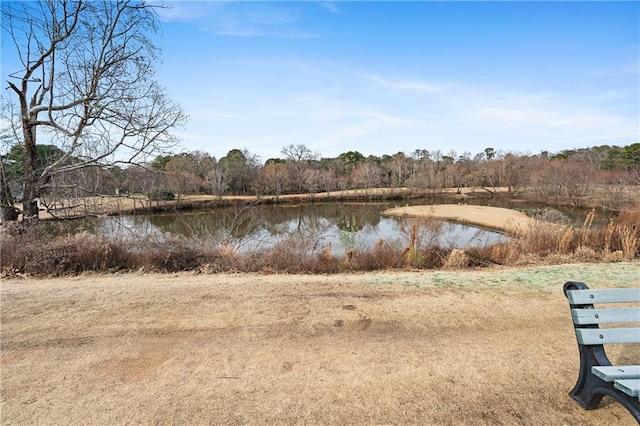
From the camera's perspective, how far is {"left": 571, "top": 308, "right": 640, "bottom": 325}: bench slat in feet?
7.93

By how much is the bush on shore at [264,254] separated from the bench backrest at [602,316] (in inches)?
215

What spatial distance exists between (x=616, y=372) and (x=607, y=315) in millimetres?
381

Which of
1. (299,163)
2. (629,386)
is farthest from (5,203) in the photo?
(299,163)

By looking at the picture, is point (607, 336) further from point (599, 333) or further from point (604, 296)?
point (604, 296)

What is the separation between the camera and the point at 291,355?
3.46 m

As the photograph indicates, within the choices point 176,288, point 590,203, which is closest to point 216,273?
point 176,288

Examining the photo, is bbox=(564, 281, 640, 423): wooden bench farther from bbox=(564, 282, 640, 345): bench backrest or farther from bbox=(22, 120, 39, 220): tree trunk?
bbox=(22, 120, 39, 220): tree trunk

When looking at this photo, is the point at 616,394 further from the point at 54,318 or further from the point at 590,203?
the point at 590,203

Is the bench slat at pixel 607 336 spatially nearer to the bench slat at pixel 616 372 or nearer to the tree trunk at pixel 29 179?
the bench slat at pixel 616 372

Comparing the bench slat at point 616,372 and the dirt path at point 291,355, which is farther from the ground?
the bench slat at point 616,372

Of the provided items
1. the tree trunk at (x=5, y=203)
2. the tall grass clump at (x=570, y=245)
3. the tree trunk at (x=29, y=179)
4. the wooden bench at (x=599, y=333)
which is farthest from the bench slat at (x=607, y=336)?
the tree trunk at (x=5, y=203)

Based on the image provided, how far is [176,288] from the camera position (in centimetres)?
573

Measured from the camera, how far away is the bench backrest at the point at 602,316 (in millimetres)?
2414

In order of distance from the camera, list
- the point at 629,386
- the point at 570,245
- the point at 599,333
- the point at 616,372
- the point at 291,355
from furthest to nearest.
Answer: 1. the point at 570,245
2. the point at 291,355
3. the point at 599,333
4. the point at 616,372
5. the point at 629,386
